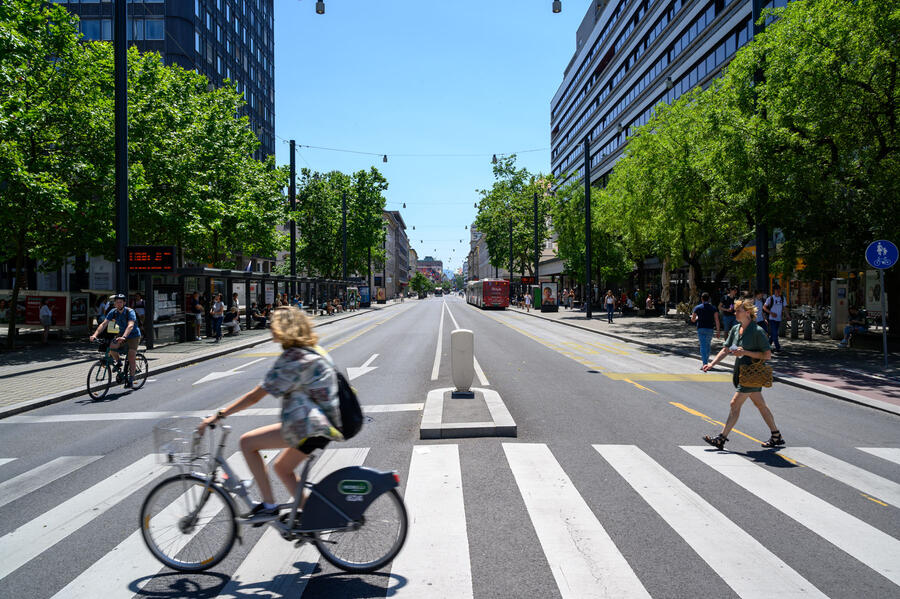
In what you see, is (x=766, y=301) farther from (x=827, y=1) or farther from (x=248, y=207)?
(x=248, y=207)

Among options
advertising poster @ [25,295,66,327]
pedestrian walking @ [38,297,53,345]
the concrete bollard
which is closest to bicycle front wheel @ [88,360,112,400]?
the concrete bollard

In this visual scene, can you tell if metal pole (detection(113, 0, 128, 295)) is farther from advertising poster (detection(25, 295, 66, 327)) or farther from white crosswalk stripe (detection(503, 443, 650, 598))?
white crosswalk stripe (detection(503, 443, 650, 598))

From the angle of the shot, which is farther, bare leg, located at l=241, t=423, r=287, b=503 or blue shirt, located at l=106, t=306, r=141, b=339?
blue shirt, located at l=106, t=306, r=141, b=339

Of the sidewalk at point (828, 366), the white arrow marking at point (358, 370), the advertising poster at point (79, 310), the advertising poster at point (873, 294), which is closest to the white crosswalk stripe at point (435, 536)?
the white arrow marking at point (358, 370)

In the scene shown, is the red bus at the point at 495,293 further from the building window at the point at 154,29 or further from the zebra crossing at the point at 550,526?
the zebra crossing at the point at 550,526

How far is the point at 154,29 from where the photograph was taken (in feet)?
147

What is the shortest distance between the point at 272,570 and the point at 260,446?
0.86m

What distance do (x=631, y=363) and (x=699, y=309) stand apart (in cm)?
226

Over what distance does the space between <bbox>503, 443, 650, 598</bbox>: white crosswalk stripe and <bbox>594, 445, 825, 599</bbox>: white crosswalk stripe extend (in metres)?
0.61

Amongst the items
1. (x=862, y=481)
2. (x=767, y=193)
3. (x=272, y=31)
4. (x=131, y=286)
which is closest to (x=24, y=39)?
(x=131, y=286)

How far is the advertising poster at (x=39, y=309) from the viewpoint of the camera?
21.1 metres

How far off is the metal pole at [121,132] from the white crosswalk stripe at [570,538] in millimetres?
12668

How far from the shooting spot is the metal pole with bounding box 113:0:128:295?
13.8 m

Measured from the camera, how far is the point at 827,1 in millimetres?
15258
